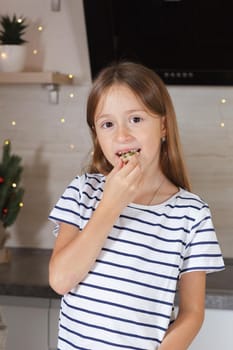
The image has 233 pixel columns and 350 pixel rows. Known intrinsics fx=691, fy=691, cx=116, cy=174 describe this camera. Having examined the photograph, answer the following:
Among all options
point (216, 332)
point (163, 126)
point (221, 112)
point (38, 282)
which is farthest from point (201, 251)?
point (221, 112)

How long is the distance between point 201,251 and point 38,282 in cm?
75

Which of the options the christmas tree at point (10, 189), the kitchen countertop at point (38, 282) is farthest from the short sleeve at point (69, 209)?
the christmas tree at point (10, 189)

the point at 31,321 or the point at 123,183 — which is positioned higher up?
the point at 123,183

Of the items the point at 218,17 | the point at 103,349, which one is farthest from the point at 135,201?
the point at 218,17

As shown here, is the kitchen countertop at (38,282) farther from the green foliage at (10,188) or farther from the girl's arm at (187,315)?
the girl's arm at (187,315)

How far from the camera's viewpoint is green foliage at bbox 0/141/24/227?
6.72ft

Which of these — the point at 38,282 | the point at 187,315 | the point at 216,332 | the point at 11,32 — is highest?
the point at 11,32

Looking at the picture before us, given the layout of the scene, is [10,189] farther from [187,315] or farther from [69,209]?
[187,315]

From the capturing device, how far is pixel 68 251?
107 cm

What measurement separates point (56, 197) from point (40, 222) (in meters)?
0.10

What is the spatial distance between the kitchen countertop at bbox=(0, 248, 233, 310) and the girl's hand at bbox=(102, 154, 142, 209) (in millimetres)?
652

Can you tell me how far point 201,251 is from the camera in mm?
1114

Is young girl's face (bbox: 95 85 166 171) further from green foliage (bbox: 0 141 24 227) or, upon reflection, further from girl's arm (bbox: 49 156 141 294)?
green foliage (bbox: 0 141 24 227)

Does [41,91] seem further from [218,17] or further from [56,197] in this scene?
[218,17]
